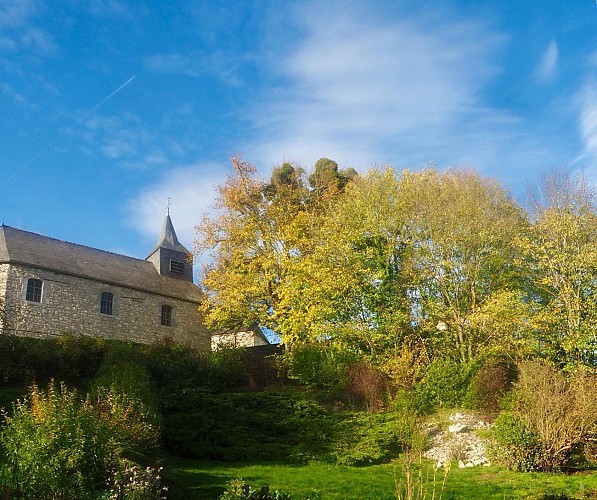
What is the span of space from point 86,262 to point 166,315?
15.3ft

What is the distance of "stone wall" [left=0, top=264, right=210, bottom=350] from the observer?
89.9 ft

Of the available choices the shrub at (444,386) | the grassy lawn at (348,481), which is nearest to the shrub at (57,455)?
the grassy lawn at (348,481)

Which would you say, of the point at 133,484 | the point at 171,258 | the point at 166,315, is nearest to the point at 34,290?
the point at 166,315

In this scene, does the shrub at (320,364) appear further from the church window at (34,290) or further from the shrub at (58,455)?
the shrub at (58,455)

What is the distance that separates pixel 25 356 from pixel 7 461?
1214cm

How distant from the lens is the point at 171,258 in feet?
116

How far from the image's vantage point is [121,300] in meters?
30.8

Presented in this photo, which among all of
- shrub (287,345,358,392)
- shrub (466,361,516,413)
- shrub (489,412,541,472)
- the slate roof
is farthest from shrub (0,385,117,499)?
the slate roof

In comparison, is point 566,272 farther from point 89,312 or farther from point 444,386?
point 89,312

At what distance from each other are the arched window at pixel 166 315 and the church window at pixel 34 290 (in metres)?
6.35

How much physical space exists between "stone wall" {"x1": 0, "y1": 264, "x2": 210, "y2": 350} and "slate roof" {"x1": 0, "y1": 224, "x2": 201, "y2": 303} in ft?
0.97

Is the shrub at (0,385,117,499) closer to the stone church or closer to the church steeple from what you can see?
the stone church

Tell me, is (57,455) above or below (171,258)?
below

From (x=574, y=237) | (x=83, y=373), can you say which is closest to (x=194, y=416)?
(x=83, y=373)
